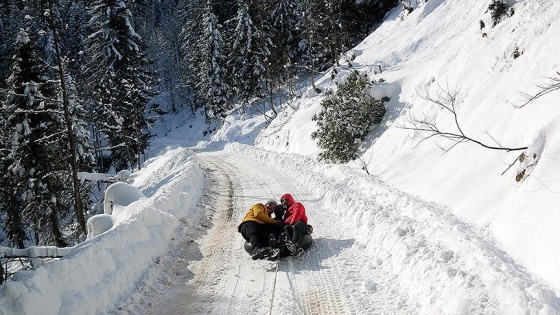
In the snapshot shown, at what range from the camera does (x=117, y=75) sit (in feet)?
93.0

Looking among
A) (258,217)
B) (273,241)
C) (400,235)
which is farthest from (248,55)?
(400,235)

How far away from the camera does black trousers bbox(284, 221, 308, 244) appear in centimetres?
723

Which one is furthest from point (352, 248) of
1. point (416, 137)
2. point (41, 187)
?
point (41, 187)

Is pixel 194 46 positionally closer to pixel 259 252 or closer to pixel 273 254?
pixel 259 252

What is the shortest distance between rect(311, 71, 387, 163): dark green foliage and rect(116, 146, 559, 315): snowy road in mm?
6851

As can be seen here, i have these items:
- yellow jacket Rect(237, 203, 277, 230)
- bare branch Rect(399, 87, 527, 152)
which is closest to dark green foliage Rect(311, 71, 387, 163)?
bare branch Rect(399, 87, 527, 152)

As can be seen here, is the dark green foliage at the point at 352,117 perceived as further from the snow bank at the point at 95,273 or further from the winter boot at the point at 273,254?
the winter boot at the point at 273,254

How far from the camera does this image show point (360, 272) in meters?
6.57

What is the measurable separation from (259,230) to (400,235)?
264 centimetres

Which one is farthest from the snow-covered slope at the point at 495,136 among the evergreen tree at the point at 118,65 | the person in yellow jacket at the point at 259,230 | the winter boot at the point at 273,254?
the evergreen tree at the point at 118,65

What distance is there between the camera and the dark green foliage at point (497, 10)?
12.9 m

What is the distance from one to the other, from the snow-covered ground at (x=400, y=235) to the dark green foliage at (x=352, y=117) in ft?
9.02

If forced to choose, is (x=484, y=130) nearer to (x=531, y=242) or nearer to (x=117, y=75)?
(x=531, y=242)

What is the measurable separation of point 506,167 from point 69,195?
22558 millimetres
